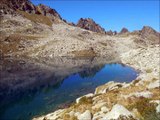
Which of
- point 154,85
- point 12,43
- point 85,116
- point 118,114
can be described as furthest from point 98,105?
point 12,43

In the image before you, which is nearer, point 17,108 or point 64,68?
point 17,108

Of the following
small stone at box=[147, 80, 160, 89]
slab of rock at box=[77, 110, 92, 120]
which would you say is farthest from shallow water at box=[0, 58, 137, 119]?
small stone at box=[147, 80, 160, 89]

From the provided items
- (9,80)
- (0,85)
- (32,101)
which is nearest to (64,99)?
(32,101)

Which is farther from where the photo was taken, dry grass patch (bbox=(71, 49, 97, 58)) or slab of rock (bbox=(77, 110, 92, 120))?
dry grass patch (bbox=(71, 49, 97, 58))

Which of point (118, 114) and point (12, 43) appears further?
point (12, 43)

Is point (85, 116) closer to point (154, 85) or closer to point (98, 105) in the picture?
point (98, 105)

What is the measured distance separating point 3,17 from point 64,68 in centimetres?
11556

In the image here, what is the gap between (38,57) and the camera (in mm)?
121125

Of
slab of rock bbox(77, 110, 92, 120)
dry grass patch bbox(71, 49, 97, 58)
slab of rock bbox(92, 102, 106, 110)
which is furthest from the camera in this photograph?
dry grass patch bbox(71, 49, 97, 58)

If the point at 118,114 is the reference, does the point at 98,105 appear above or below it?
below

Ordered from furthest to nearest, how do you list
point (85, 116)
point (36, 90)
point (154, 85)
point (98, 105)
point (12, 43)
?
point (12, 43)
point (36, 90)
point (154, 85)
point (98, 105)
point (85, 116)

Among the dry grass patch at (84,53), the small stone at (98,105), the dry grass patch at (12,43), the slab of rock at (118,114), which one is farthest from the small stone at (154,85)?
the dry grass patch at (12,43)

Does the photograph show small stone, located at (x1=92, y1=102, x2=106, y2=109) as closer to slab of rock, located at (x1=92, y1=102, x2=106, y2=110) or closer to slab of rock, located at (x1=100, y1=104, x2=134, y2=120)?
slab of rock, located at (x1=92, y1=102, x2=106, y2=110)

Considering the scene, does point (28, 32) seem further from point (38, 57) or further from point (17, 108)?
point (17, 108)
